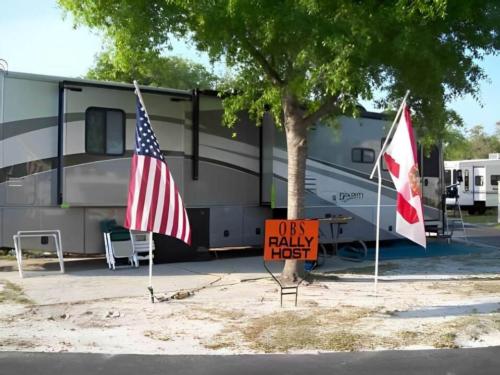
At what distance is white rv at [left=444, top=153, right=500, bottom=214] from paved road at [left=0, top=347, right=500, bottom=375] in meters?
27.6

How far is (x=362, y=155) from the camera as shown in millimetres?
14922

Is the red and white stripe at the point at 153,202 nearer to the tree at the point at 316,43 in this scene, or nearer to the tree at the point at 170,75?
the tree at the point at 316,43

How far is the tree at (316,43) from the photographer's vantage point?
26.5 feet

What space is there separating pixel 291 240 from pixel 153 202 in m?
2.02

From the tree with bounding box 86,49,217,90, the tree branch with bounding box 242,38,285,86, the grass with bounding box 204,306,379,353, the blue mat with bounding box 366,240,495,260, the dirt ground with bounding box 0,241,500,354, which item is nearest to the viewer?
the grass with bounding box 204,306,379,353

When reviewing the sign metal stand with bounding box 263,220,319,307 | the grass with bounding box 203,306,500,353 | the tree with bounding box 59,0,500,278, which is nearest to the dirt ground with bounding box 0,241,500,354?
the grass with bounding box 203,306,500,353

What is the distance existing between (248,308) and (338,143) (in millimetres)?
7022

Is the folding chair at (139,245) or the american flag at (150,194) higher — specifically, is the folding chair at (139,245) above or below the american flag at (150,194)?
below

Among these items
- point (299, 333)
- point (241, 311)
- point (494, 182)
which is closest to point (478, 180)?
Result: point (494, 182)

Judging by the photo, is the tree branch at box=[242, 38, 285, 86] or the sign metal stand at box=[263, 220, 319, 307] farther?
the tree branch at box=[242, 38, 285, 86]

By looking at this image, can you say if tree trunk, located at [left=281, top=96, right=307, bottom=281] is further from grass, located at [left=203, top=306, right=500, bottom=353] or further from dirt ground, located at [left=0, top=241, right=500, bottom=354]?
grass, located at [left=203, top=306, right=500, bottom=353]

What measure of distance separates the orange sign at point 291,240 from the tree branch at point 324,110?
84.2 inches

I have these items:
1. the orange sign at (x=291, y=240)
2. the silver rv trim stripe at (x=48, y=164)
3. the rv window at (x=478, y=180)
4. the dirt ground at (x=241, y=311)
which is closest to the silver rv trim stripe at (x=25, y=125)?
the silver rv trim stripe at (x=48, y=164)

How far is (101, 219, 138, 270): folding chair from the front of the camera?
11.5 metres
